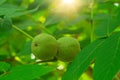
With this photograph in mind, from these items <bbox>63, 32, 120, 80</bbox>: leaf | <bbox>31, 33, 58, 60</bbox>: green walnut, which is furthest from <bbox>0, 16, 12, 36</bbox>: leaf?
<bbox>63, 32, 120, 80</bbox>: leaf

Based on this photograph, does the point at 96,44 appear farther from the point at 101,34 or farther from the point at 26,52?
the point at 26,52

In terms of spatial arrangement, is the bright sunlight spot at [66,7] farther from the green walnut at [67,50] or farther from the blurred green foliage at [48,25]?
the green walnut at [67,50]

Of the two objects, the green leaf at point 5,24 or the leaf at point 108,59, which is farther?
the green leaf at point 5,24

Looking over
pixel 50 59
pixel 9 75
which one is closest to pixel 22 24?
pixel 50 59

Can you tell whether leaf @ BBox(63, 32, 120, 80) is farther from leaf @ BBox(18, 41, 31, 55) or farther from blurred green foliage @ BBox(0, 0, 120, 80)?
leaf @ BBox(18, 41, 31, 55)

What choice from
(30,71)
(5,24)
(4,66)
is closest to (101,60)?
(30,71)

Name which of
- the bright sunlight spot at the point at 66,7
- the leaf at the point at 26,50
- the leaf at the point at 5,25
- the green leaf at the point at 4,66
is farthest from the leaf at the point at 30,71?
the bright sunlight spot at the point at 66,7
